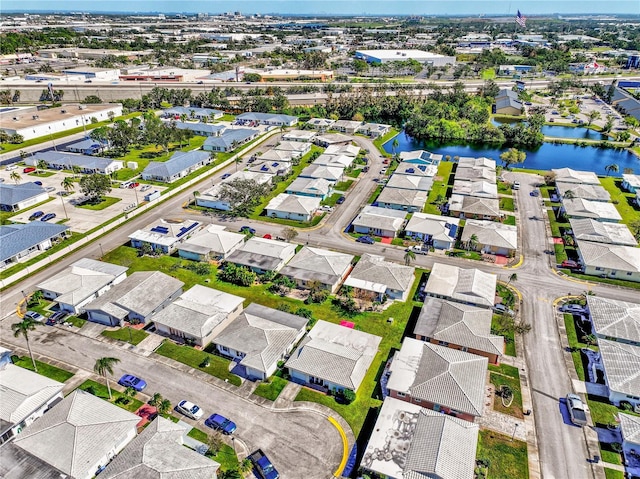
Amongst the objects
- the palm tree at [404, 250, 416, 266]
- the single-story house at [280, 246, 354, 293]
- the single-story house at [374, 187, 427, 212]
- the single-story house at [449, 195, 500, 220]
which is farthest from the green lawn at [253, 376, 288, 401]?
the single-story house at [449, 195, 500, 220]

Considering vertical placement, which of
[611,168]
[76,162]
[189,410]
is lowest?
[189,410]

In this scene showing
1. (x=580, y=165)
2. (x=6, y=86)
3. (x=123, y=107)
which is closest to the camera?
(x=580, y=165)

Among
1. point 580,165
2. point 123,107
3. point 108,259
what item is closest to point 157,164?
point 108,259

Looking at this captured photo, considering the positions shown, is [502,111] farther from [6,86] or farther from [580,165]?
[6,86]

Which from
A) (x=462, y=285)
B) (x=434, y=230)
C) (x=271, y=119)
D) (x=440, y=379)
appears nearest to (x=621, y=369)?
(x=440, y=379)

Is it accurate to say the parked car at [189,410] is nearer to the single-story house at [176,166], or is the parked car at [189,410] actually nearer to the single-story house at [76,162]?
the single-story house at [176,166]

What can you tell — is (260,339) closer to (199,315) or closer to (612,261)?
(199,315)

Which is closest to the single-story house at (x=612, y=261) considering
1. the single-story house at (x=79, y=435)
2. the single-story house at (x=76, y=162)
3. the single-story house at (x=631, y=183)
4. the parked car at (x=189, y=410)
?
the single-story house at (x=631, y=183)
